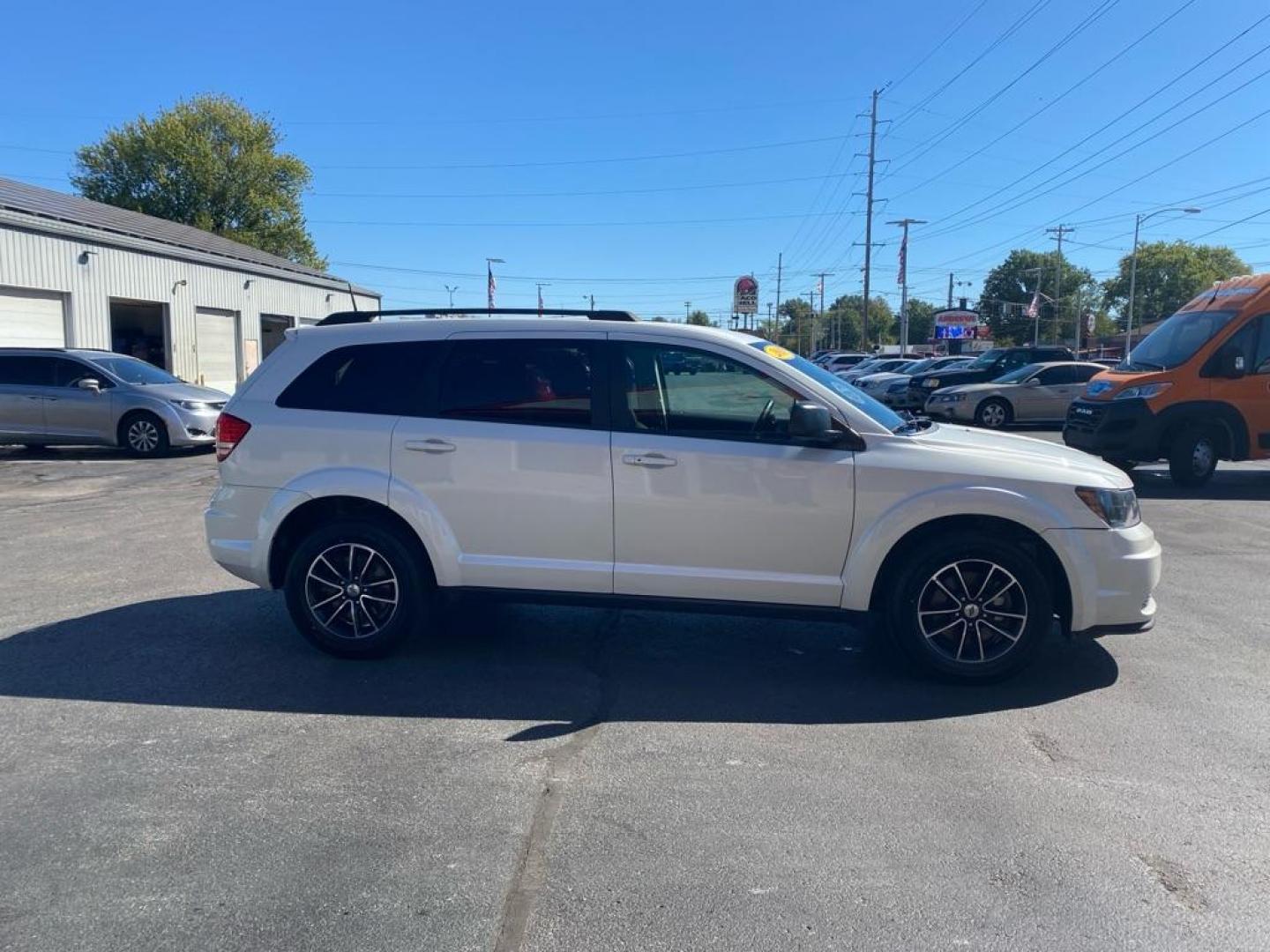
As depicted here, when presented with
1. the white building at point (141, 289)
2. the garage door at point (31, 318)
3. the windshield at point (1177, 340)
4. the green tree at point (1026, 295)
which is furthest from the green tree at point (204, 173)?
the green tree at point (1026, 295)

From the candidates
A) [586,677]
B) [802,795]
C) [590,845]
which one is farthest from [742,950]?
[586,677]

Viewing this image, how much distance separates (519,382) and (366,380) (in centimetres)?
91

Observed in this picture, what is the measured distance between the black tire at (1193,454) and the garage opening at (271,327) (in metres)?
28.1

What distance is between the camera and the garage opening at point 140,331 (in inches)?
1065

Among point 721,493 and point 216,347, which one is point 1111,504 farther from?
point 216,347

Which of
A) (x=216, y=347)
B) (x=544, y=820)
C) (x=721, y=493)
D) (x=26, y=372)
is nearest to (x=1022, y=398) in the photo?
(x=721, y=493)

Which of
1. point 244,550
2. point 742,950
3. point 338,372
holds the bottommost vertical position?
point 742,950

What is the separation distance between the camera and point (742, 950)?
2922mm

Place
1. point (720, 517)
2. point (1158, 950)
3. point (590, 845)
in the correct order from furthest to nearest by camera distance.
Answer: point (720, 517), point (590, 845), point (1158, 950)

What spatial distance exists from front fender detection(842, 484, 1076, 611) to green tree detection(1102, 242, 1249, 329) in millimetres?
107273

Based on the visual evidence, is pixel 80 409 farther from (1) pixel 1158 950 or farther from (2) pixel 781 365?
(1) pixel 1158 950

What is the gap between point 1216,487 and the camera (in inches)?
494

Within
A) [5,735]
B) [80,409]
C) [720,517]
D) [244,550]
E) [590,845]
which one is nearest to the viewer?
[590,845]

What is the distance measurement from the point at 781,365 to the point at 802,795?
2.28m
